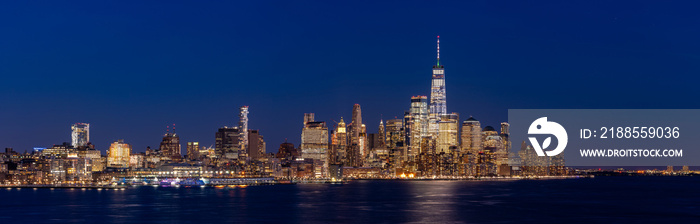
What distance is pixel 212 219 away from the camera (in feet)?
289

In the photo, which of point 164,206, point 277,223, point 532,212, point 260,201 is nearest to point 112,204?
point 164,206

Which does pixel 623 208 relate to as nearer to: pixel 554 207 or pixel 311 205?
pixel 554 207

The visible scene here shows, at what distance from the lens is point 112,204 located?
377ft

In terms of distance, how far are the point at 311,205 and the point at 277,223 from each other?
28933 mm

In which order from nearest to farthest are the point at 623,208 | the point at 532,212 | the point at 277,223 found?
the point at 277,223, the point at 532,212, the point at 623,208

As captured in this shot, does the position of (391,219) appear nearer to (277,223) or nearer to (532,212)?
(277,223)

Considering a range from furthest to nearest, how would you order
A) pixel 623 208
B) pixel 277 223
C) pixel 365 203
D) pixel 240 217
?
pixel 365 203 < pixel 623 208 < pixel 240 217 < pixel 277 223

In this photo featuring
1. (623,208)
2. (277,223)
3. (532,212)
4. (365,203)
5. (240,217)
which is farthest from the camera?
(365,203)

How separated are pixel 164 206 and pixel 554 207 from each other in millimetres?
54197

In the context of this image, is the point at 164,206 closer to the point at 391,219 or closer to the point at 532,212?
the point at 391,219

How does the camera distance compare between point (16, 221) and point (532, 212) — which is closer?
point (16, 221)

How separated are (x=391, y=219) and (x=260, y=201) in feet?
136

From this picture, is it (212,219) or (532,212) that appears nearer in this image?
(212,219)

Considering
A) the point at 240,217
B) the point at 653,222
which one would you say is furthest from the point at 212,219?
the point at 653,222
